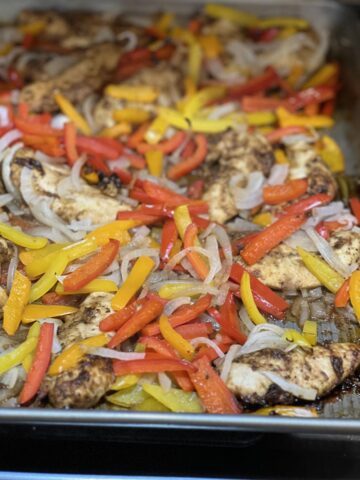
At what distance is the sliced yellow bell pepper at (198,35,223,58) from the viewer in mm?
3934

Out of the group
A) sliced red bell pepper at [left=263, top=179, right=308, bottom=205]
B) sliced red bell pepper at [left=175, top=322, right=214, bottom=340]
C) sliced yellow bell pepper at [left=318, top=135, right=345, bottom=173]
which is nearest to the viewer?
sliced red bell pepper at [left=175, top=322, right=214, bottom=340]

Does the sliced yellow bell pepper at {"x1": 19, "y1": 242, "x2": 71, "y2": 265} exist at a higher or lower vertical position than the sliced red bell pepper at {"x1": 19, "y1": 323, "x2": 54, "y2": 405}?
higher

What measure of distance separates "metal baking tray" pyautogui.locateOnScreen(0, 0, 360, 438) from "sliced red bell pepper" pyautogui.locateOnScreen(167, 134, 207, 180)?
2.65ft

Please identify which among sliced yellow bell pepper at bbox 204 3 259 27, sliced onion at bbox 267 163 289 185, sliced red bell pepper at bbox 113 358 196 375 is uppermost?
sliced yellow bell pepper at bbox 204 3 259 27

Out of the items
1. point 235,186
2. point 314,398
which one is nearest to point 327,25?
point 235,186

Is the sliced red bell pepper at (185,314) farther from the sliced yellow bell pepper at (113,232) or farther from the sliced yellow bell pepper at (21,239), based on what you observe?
the sliced yellow bell pepper at (21,239)

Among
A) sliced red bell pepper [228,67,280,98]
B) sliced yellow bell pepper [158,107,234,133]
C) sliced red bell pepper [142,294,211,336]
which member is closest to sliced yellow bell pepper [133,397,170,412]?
sliced red bell pepper [142,294,211,336]

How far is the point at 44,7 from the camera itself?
4227 millimetres

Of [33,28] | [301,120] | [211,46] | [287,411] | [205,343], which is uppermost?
[33,28]

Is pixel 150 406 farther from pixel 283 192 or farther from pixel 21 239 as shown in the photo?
pixel 283 192

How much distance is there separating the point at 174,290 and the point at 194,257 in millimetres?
169

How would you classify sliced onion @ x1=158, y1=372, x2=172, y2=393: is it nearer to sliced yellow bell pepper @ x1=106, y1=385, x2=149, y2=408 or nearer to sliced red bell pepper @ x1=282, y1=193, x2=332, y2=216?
sliced yellow bell pepper @ x1=106, y1=385, x2=149, y2=408

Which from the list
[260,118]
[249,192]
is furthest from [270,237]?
[260,118]

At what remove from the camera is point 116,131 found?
11.3 feet
